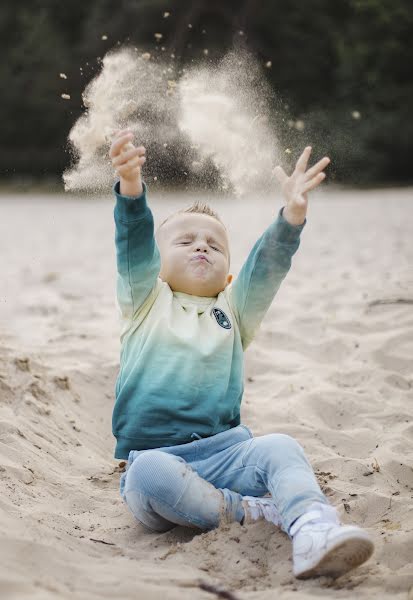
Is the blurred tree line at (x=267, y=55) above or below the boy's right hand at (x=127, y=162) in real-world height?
below

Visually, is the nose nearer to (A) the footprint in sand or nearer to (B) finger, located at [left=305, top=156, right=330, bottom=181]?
(B) finger, located at [left=305, top=156, right=330, bottom=181]

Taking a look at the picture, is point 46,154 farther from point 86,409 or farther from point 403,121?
Result: point 86,409

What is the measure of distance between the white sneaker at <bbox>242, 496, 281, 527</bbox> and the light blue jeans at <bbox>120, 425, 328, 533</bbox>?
2 cm

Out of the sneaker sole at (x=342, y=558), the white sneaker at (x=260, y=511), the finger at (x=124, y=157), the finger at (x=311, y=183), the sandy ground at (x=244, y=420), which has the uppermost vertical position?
the finger at (x=124, y=157)

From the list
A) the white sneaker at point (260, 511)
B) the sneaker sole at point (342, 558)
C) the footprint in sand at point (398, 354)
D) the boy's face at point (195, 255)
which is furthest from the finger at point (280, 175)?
the footprint in sand at point (398, 354)

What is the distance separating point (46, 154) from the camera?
17.7m

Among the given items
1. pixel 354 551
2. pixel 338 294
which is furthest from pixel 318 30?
pixel 354 551

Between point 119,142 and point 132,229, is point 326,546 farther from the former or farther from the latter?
point 119,142

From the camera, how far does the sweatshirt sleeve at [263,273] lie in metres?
2.29

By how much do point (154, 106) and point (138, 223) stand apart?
925 millimetres

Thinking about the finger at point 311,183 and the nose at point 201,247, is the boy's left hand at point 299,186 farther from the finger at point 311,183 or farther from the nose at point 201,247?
the nose at point 201,247

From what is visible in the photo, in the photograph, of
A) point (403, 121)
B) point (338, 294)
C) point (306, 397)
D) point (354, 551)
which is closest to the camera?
point (354, 551)

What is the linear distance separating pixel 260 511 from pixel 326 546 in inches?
13.6

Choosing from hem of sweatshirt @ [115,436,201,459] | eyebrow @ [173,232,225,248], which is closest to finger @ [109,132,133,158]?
eyebrow @ [173,232,225,248]
